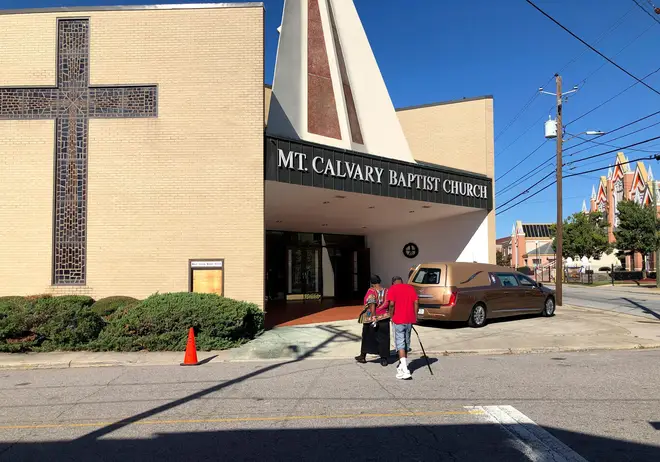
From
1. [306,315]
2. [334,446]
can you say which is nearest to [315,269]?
[306,315]

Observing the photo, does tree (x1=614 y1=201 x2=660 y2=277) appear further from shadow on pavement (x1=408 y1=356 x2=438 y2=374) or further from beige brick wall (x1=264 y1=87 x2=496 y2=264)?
shadow on pavement (x1=408 y1=356 x2=438 y2=374)

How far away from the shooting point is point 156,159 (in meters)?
13.0

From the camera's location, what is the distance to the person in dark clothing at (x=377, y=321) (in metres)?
9.03

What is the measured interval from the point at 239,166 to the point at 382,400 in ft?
26.7

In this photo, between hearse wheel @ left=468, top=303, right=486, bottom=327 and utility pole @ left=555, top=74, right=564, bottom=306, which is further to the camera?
utility pole @ left=555, top=74, right=564, bottom=306

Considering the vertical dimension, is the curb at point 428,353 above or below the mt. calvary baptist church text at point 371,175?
below

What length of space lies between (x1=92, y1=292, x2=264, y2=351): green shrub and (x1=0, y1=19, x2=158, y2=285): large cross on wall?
2.94 metres

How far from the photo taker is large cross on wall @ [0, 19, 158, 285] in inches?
511

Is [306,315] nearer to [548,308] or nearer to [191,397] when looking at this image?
[548,308]

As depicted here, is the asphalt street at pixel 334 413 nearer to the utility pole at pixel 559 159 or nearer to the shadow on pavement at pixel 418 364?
the shadow on pavement at pixel 418 364

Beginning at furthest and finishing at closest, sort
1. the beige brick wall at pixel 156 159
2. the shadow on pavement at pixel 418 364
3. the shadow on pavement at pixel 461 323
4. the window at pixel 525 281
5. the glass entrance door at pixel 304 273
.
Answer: the glass entrance door at pixel 304 273, the window at pixel 525 281, the shadow on pavement at pixel 461 323, the beige brick wall at pixel 156 159, the shadow on pavement at pixel 418 364

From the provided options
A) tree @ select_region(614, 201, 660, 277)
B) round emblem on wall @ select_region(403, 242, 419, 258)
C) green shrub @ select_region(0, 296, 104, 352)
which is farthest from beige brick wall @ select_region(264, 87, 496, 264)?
tree @ select_region(614, 201, 660, 277)

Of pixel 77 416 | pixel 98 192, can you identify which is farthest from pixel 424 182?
Answer: pixel 77 416

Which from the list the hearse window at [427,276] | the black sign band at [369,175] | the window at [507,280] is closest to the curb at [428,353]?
the hearse window at [427,276]
